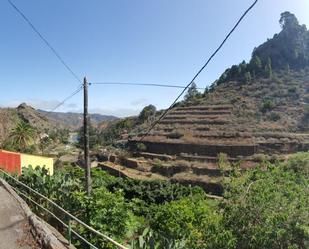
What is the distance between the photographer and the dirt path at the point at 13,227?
8.29 metres

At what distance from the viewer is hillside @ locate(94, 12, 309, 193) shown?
48625 millimetres

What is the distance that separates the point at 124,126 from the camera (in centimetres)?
9756

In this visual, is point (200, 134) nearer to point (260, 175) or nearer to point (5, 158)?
point (5, 158)

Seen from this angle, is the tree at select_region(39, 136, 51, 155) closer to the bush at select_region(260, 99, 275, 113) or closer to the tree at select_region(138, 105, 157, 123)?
the tree at select_region(138, 105, 157, 123)

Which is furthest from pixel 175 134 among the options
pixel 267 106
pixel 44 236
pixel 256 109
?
pixel 44 236

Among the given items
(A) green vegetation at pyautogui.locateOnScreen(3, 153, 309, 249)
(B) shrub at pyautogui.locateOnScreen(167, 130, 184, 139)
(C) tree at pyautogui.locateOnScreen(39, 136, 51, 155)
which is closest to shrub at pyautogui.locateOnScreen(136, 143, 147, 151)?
(B) shrub at pyautogui.locateOnScreen(167, 130, 184, 139)

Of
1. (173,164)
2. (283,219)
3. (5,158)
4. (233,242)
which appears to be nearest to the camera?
(283,219)

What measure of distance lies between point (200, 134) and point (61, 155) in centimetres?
2758

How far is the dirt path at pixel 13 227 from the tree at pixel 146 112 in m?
83.3

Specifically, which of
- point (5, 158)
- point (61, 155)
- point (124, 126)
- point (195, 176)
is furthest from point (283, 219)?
point (124, 126)

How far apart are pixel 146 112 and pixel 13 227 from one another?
87475mm

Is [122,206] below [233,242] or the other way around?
the other way around

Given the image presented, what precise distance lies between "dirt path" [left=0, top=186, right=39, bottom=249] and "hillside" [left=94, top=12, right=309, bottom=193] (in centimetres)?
1968

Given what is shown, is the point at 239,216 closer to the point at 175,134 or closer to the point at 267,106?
the point at 175,134
